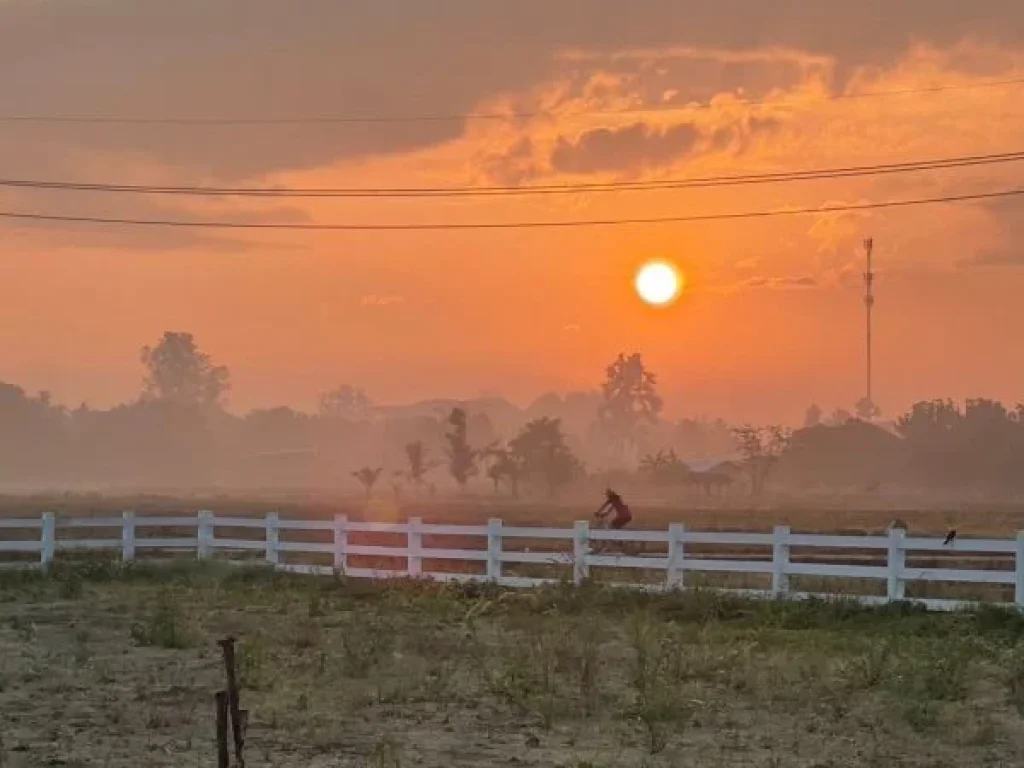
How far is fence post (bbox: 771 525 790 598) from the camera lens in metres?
21.2

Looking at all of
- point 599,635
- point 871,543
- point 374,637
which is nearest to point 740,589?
point 871,543

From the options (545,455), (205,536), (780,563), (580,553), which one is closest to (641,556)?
(580,553)

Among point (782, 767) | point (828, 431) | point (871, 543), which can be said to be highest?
point (828, 431)

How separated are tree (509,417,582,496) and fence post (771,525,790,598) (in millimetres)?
125646

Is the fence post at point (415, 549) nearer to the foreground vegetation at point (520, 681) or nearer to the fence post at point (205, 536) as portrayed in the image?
the foreground vegetation at point (520, 681)

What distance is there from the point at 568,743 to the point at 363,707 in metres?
2.39

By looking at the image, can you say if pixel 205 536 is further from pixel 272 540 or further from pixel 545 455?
pixel 545 455

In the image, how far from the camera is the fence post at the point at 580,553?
23.3 metres

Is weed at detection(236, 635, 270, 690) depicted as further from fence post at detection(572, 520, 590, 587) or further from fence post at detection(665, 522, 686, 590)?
fence post at detection(665, 522, 686, 590)

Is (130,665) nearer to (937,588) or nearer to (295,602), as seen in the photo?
(295,602)

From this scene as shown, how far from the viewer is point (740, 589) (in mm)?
22062

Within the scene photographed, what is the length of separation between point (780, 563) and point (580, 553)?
3551 mm

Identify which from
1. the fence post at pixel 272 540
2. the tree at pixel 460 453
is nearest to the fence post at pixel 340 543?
the fence post at pixel 272 540

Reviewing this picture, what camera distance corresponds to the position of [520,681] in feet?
48.2
